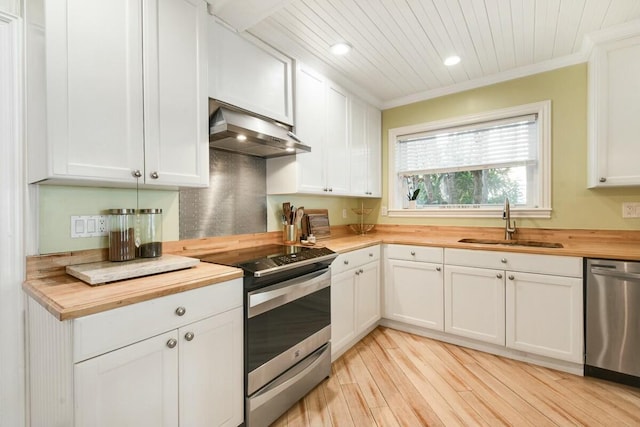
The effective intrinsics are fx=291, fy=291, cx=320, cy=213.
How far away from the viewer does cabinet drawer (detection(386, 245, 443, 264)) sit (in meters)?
2.61

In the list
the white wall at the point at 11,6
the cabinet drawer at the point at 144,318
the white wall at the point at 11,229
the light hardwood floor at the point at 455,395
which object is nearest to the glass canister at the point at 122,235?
the white wall at the point at 11,229

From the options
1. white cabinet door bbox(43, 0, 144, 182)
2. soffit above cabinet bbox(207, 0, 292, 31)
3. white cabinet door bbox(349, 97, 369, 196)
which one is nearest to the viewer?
white cabinet door bbox(43, 0, 144, 182)

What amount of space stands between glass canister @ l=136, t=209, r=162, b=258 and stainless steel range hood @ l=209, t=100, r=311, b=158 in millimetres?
594

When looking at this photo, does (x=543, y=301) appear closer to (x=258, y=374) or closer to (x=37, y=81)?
(x=258, y=374)

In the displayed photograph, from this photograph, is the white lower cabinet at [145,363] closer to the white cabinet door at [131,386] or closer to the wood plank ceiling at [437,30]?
the white cabinet door at [131,386]

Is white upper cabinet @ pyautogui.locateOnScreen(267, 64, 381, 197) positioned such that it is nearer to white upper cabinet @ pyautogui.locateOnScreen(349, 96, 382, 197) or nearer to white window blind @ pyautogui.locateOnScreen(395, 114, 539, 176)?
white upper cabinet @ pyautogui.locateOnScreen(349, 96, 382, 197)

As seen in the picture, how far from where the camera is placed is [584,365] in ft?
6.89

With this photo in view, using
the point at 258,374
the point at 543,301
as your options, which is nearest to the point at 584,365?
the point at 543,301

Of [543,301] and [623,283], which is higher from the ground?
[623,283]

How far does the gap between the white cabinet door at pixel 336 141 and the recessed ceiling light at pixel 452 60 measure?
3.07ft

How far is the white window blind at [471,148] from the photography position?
111 inches

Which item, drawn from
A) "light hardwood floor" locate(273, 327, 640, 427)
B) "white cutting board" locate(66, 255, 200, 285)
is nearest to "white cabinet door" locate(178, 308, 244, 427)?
"white cutting board" locate(66, 255, 200, 285)

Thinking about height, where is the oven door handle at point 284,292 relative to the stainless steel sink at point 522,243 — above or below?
below

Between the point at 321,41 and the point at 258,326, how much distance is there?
2.03 meters
